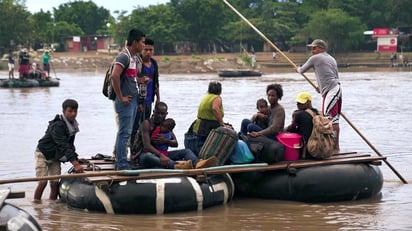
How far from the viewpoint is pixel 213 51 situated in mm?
87125

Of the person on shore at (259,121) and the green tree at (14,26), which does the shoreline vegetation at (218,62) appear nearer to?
the green tree at (14,26)

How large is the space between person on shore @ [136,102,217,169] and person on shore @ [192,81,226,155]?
349mm

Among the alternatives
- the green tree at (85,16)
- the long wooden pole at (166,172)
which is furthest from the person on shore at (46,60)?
the green tree at (85,16)

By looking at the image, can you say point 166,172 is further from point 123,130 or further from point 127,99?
point 127,99

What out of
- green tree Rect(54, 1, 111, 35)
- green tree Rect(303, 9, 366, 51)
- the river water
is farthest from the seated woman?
green tree Rect(54, 1, 111, 35)

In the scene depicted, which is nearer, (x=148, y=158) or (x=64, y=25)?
(x=148, y=158)

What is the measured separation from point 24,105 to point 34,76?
861 centimetres

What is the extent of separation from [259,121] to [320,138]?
933mm

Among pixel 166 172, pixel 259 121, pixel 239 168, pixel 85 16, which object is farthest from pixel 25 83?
pixel 85 16

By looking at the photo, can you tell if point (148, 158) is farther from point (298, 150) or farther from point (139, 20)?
point (139, 20)

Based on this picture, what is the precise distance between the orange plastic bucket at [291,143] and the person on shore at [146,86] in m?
1.57

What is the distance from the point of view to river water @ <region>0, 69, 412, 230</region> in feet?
31.0

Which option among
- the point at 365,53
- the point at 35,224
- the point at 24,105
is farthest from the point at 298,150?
the point at 365,53

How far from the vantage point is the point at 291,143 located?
10570 mm
